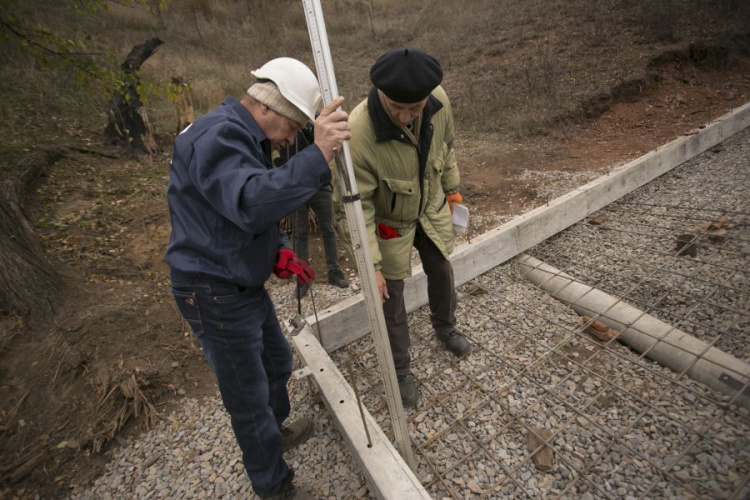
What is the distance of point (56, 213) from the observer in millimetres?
4703

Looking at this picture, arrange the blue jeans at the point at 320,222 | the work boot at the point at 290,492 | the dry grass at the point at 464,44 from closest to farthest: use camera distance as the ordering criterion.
A: the work boot at the point at 290,492, the blue jeans at the point at 320,222, the dry grass at the point at 464,44

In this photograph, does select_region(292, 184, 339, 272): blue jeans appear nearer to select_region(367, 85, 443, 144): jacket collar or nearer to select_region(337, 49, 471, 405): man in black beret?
select_region(337, 49, 471, 405): man in black beret

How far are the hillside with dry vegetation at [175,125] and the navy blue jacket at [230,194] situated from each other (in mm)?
1868

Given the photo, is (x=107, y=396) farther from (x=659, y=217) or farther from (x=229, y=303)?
(x=659, y=217)

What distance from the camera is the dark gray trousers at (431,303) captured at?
2525 millimetres

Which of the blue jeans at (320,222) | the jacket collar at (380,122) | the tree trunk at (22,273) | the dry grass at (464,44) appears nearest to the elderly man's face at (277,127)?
the jacket collar at (380,122)

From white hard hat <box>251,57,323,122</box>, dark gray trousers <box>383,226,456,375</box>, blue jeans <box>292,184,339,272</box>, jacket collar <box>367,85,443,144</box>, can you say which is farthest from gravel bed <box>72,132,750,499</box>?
white hard hat <box>251,57,323,122</box>

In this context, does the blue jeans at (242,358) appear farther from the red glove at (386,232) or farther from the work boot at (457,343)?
the work boot at (457,343)

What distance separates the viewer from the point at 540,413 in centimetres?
249

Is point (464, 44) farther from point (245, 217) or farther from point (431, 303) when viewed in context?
point (245, 217)

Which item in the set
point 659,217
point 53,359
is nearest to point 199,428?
point 53,359

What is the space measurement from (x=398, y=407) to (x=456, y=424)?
68 centimetres

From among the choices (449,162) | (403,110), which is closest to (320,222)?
(449,162)

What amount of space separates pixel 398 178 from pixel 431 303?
112cm
